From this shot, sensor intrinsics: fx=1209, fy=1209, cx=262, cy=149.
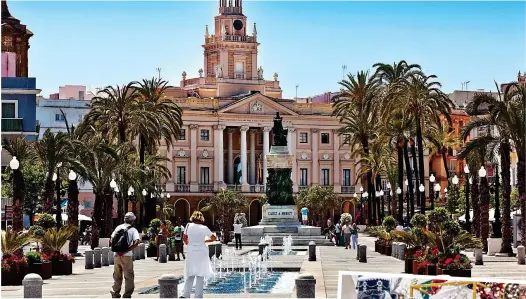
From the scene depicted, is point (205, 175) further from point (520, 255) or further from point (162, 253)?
point (520, 255)

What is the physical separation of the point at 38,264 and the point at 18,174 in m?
16.9

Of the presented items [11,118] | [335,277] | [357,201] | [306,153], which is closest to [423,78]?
[11,118]

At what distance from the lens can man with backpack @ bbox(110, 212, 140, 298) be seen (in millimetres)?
19641

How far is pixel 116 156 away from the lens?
52156 millimetres

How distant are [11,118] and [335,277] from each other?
36157mm

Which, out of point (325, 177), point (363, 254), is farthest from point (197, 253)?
point (325, 177)

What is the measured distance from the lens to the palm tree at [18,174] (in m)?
45.4

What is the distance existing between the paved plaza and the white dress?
2.08m

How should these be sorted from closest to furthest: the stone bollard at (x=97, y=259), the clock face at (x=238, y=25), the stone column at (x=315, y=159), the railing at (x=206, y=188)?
the stone bollard at (x=97, y=259)
the railing at (x=206, y=188)
the stone column at (x=315, y=159)
the clock face at (x=238, y=25)

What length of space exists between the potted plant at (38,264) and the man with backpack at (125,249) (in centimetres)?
906

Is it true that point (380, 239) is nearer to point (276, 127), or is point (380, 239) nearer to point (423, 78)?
point (423, 78)

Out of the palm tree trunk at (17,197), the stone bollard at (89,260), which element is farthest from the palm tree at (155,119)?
the stone bollard at (89,260)

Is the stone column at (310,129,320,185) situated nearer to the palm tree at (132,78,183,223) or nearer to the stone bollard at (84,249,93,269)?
the palm tree at (132,78,183,223)

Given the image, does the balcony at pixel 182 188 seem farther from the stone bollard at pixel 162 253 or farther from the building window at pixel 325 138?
the stone bollard at pixel 162 253
